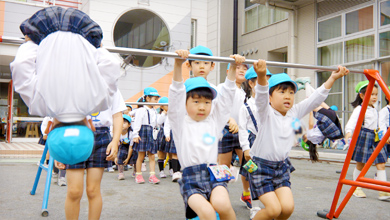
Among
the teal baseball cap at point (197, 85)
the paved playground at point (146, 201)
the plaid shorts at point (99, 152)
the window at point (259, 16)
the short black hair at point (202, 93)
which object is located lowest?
the paved playground at point (146, 201)

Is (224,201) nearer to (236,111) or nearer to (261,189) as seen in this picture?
(261,189)

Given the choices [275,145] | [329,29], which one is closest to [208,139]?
[275,145]

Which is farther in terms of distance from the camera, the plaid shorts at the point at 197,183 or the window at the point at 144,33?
the window at the point at 144,33

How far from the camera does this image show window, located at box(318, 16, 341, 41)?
12266 mm

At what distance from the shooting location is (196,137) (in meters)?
2.57

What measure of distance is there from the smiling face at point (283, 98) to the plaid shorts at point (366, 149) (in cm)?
267

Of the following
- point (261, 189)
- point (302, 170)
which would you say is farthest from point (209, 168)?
point (302, 170)

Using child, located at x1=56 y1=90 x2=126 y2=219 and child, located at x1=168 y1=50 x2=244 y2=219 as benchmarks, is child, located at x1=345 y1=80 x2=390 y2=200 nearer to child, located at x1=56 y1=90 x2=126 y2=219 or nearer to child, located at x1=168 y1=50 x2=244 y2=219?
child, located at x1=168 y1=50 x2=244 y2=219

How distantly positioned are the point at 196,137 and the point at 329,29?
11.6m

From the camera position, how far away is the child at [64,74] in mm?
1496

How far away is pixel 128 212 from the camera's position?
13.2 feet

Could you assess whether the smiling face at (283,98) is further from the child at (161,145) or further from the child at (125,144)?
the child at (125,144)

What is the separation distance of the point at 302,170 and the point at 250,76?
5225mm

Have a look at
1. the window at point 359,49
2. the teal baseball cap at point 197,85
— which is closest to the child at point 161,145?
the teal baseball cap at point 197,85
